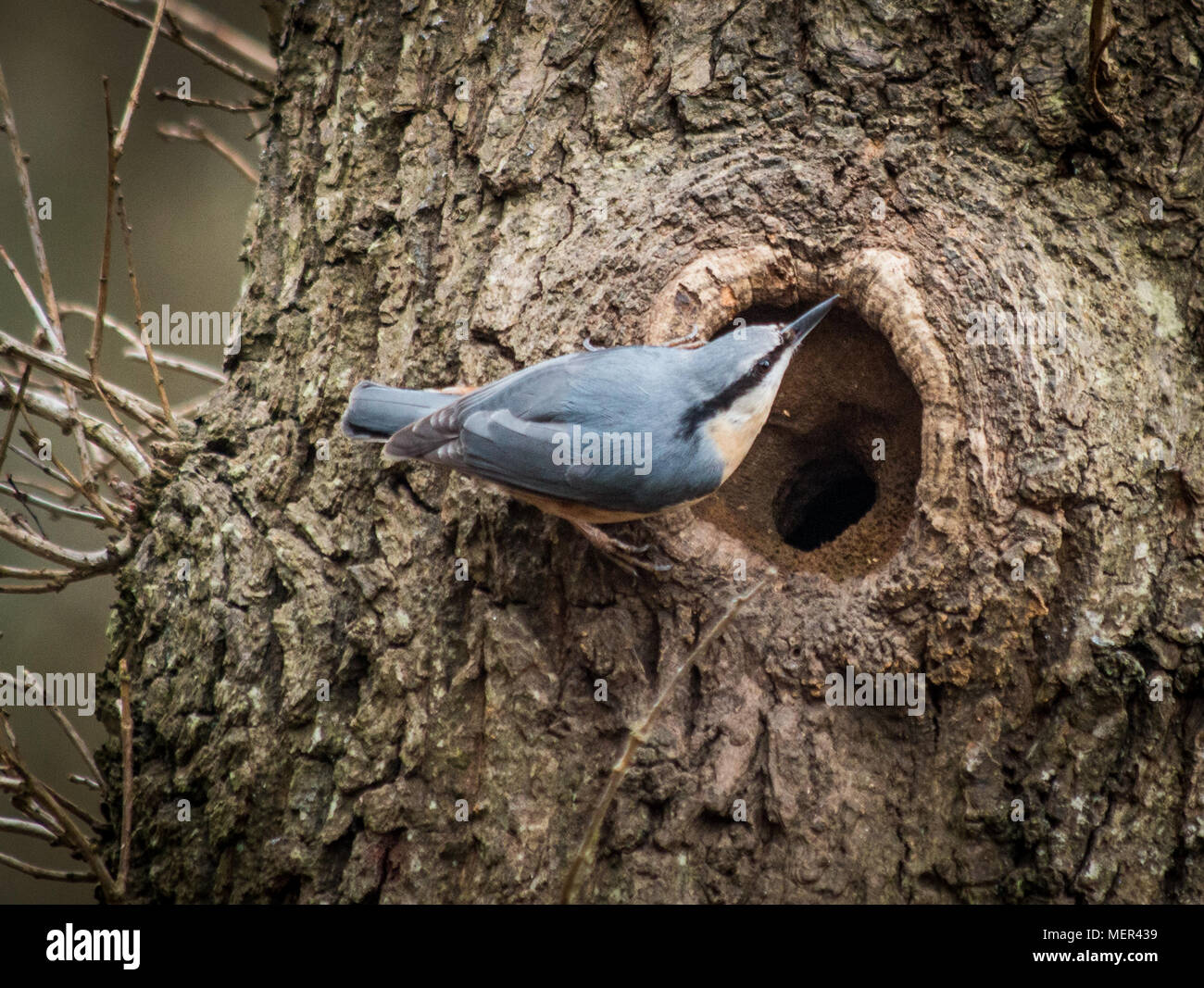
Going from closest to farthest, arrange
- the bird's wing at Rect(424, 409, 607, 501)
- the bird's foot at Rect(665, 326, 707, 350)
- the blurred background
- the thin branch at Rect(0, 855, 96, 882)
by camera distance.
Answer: the thin branch at Rect(0, 855, 96, 882) → the bird's wing at Rect(424, 409, 607, 501) → the bird's foot at Rect(665, 326, 707, 350) → the blurred background

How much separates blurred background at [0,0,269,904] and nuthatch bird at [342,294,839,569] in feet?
10.0

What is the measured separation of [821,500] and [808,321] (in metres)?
1.15

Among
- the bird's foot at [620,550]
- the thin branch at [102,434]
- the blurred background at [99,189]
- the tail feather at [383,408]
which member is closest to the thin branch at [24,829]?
the thin branch at [102,434]

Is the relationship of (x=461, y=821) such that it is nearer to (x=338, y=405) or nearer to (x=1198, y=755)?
(x=338, y=405)

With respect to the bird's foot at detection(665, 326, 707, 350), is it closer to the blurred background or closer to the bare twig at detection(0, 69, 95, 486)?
the bare twig at detection(0, 69, 95, 486)

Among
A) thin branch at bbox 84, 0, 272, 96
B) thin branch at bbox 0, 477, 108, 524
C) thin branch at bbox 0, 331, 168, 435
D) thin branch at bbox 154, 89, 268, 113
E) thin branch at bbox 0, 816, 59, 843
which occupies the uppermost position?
thin branch at bbox 84, 0, 272, 96

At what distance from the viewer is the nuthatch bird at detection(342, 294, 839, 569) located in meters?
2.34

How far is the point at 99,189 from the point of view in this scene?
16.9 feet

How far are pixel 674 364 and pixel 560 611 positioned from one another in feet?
2.34

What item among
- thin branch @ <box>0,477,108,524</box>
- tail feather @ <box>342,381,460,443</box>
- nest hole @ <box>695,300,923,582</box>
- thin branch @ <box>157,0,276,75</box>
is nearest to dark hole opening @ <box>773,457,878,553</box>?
nest hole @ <box>695,300,923,582</box>

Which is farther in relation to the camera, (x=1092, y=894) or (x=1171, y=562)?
(x=1171, y=562)
